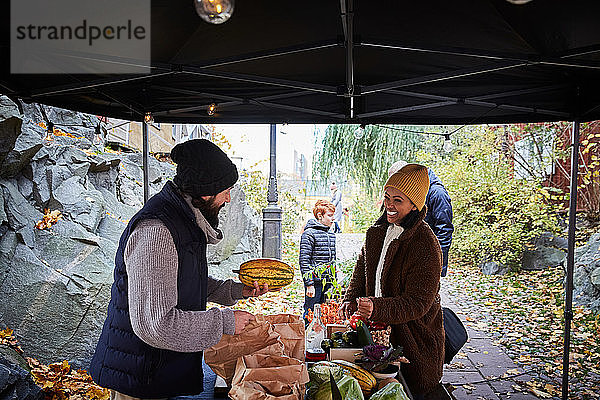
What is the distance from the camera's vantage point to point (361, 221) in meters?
10.4

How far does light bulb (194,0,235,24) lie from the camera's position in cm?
164

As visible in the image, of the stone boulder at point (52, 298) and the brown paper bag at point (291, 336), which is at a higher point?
the brown paper bag at point (291, 336)

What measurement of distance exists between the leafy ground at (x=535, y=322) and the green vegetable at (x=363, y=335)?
11.2 feet

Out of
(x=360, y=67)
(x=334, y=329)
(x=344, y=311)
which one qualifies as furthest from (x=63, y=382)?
(x=360, y=67)

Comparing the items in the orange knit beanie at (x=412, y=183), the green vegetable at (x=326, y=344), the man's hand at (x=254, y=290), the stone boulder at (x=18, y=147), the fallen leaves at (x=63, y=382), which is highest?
the stone boulder at (x=18, y=147)

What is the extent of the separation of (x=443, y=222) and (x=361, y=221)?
569 cm

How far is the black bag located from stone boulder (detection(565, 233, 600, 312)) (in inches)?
206

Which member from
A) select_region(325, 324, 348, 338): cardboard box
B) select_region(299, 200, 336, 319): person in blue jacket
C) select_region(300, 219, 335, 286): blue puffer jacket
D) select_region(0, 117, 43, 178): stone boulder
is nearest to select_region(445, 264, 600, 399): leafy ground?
select_region(299, 200, 336, 319): person in blue jacket

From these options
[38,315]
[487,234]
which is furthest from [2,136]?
[487,234]

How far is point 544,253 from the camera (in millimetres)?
10086

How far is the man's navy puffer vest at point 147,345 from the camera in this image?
1.74 metres

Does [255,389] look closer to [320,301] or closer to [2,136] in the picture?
[320,301]

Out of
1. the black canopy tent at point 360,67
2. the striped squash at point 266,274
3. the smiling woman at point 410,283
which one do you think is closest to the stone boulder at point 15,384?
the black canopy tent at point 360,67

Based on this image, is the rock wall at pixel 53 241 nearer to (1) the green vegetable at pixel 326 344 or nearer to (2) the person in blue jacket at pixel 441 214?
(1) the green vegetable at pixel 326 344
